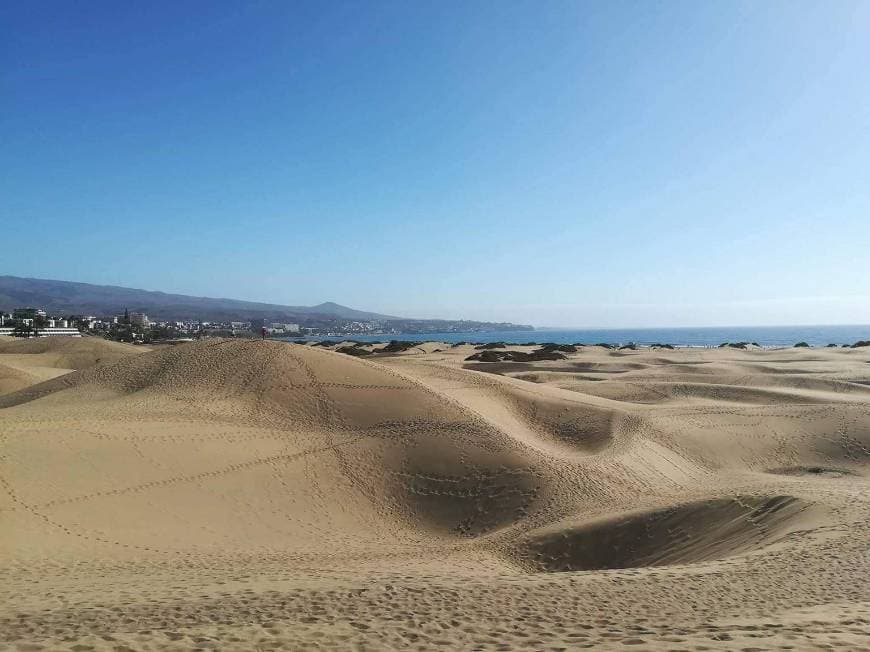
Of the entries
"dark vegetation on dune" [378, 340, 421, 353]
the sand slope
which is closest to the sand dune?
the sand slope

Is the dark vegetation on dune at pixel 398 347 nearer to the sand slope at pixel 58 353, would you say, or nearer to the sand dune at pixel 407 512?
the sand slope at pixel 58 353

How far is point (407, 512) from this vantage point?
1448 centimetres

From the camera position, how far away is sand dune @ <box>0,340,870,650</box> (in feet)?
21.7

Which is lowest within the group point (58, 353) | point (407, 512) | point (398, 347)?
point (407, 512)

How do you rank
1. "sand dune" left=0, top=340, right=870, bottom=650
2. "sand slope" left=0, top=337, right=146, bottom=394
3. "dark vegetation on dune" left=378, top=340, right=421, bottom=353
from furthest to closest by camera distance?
"dark vegetation on dune" left=378, top=340, right=421, bottom=353 < "sand slope" left=0, top=337, right=146, bottom=394 < "sand dune" left=0, top=340, right=870, bottom=650

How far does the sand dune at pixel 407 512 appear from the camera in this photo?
6.63 meters

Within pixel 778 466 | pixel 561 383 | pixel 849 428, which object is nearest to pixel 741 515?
pixel 778 466

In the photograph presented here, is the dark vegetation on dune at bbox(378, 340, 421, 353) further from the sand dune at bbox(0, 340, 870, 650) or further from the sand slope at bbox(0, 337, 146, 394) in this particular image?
the sand dune at bbox(0, 340, 870, 650)

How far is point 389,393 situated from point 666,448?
9963 mm

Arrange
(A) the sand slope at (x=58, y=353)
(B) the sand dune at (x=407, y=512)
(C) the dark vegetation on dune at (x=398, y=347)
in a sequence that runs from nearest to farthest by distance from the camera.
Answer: (B) the sand dune at (x=407, y=512), (A) the sand slope at (x=58, y=353), (C) the dark vegetation on dune at (x=398, y=347)

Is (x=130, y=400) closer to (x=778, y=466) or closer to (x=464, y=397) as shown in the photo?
(x=464, y=397)

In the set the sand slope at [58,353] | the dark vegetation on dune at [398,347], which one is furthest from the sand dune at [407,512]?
the dark vegetation on dune at [398,347]

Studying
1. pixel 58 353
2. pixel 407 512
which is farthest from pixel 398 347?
pixel 407 512

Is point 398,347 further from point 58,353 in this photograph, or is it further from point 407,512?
point 407,512
